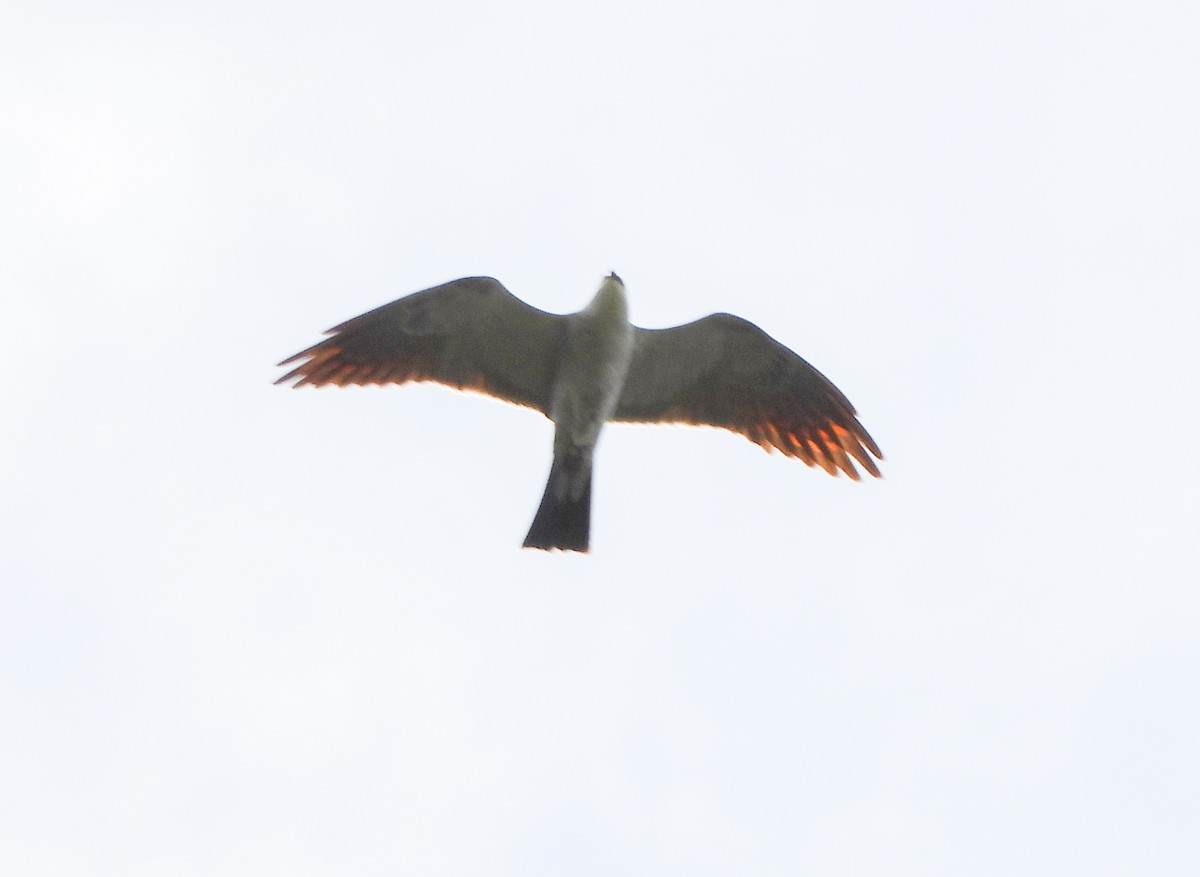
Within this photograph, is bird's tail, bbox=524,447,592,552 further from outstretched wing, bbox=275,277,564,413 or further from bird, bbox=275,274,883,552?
outstretched wing, bbox=275,277,564,413

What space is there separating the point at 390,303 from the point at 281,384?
3.26 feet

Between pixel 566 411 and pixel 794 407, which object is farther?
pixel 794 407

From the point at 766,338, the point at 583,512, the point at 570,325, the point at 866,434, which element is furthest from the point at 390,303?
the point at 866,434

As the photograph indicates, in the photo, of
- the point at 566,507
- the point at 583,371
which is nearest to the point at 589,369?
the point at 583,371

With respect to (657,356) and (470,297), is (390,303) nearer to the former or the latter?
(470,297)

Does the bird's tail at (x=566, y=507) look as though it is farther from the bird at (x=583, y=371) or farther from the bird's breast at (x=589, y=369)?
the bird's breast at (x=589, y=369)

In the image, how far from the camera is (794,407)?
35.9 feet

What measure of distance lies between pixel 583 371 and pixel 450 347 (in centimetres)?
97

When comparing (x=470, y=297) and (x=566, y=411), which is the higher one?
(x=470, y=297)

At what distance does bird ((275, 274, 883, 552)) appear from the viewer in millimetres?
10219

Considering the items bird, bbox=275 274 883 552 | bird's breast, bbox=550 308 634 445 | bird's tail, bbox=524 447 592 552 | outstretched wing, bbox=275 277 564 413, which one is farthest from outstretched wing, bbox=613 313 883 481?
outstretched wing, bbox=275 277 564 413

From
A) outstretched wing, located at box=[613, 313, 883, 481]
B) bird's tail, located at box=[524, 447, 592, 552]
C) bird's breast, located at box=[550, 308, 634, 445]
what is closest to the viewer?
bird's breast, located at box=[550, 308, 634, 445]

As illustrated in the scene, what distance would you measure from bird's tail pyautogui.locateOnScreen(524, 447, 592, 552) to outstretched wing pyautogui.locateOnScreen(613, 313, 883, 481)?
549 mm

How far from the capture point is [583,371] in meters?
10.2
